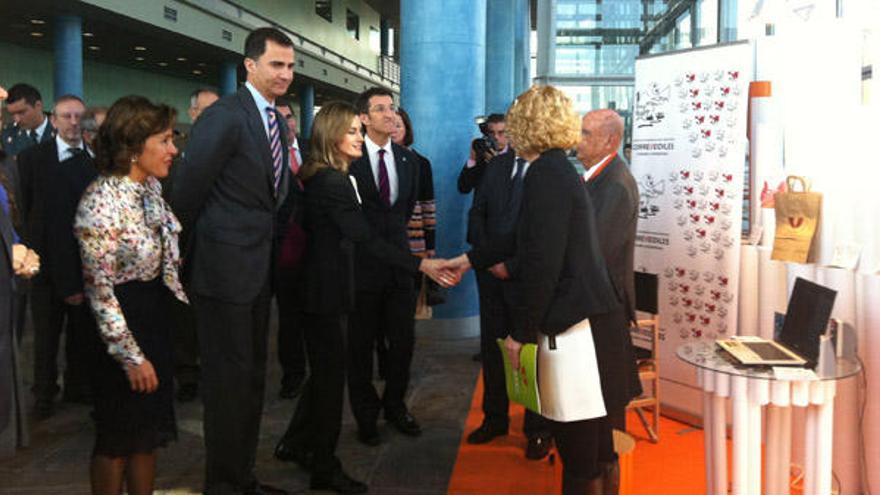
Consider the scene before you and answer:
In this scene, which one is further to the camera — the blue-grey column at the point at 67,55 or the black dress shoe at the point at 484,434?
the blue-grey column at the point at 67,55

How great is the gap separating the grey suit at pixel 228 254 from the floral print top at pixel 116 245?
39 centimetres

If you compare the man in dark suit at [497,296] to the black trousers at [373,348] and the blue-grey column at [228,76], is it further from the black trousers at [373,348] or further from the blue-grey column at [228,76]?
the blue-grey column at [228,76]

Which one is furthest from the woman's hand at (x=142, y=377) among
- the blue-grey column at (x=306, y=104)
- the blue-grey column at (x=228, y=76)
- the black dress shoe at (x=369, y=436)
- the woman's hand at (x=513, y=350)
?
the blue-grey column at (x=306, y=104)

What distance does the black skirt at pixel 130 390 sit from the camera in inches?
91.0

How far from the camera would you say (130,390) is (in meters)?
2.32

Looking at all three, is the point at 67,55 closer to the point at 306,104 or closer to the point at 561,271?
the point at 306,104

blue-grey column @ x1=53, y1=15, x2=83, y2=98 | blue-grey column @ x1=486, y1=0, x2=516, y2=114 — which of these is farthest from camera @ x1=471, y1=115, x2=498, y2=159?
blue-grey column @ x1=53, y1=15, x2=83, y2=98

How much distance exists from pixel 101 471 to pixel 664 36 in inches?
402

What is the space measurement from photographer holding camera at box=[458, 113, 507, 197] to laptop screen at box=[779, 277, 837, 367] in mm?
2691

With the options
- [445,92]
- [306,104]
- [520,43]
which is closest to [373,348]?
[445,92]

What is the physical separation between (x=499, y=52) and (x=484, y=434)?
38.2 feet

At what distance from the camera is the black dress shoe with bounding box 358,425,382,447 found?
A: 3.88 meters

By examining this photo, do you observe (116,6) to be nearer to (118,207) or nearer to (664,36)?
(664,36)

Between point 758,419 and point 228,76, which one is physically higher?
point 228,76
